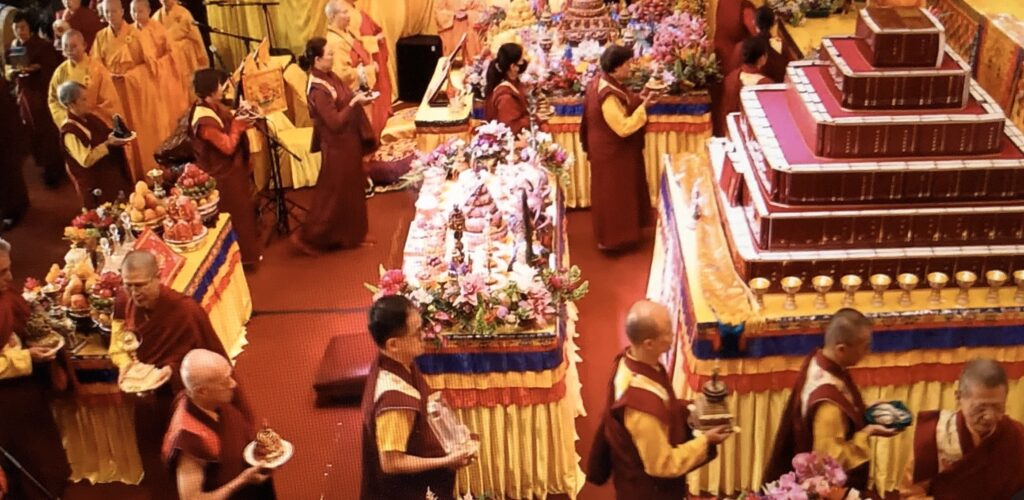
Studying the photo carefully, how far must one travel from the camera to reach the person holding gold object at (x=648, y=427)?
393 centimetres

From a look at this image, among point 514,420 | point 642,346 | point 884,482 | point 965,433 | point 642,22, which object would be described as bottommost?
point 884,482

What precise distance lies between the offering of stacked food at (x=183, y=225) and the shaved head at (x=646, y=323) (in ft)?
10.5

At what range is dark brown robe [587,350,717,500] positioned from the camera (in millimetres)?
3938

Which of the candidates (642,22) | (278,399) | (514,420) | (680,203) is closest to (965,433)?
(514,420)

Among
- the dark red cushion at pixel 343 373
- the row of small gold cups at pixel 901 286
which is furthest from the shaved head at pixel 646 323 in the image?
the dark red cushion at pixel 343 373

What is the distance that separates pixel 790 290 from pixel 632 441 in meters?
1.45

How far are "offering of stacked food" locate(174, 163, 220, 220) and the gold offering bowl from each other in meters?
3.44

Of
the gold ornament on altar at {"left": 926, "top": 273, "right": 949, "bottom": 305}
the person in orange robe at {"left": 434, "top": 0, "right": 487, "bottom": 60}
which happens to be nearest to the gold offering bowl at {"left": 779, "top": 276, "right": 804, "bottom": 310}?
the gold ornament on altar at {"left": 926, "top": 273, "right": 949, "bottom": 305}

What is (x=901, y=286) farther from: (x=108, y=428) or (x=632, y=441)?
(x=108, y=428)

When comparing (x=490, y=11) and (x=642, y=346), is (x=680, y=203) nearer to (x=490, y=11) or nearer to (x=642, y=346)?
(x=642, y=346)

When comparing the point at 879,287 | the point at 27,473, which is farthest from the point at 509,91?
the point at 27,473

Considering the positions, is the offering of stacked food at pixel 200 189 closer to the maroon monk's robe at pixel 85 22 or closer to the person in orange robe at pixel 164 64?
the person in orange robe at pixel 164 64

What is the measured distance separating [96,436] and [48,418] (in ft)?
1.18

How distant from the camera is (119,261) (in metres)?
5.93
